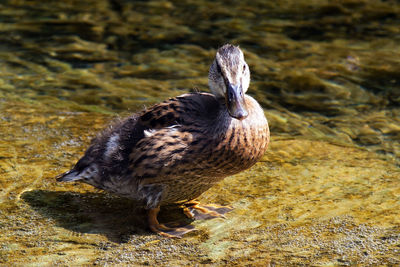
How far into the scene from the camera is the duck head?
4212mm

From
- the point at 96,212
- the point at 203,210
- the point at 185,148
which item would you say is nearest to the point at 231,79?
the point at 185,148

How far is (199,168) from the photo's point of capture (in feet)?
14.1

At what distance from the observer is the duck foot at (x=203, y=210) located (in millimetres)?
4633

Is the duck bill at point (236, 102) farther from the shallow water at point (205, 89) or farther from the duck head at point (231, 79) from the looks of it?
the shallow water at point (205, 89)

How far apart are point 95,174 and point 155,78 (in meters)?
3.52

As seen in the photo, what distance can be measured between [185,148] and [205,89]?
11.5 ft

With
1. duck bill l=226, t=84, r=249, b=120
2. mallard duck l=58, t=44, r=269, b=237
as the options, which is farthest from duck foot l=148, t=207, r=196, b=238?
duck bill l=226, t=84, r=249, b=120

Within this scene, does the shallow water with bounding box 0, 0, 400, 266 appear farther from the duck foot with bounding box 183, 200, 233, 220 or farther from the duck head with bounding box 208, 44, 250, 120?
the duck head with bounding box 208, 44, 250, 120

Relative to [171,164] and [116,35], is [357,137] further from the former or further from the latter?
[116,35]

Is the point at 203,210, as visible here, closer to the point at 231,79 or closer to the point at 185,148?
the point at 185,148

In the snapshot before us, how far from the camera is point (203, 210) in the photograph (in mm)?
4723

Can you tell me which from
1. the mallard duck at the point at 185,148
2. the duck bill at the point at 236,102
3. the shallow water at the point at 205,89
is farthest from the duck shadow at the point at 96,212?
the duck bill at the point at 236,102

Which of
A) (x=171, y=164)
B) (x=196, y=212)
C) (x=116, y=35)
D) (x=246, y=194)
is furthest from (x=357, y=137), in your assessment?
(x=116, y=35)

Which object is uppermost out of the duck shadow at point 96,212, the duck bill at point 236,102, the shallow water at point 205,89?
the duck bill at point 236,102
